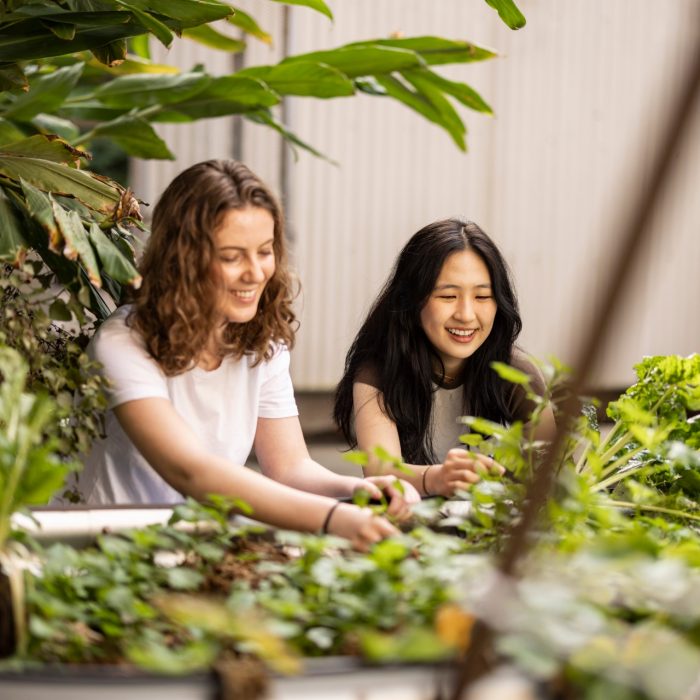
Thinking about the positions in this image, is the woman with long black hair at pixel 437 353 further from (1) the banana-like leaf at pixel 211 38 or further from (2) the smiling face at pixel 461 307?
(1) the banana-like leaf at pixel 211 38


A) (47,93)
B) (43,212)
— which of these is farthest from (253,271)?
(47,93)

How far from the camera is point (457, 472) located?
1.12 metres

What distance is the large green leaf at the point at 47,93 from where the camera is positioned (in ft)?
5.76

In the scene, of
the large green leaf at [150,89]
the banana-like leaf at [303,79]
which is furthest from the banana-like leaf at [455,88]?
the large green leaf at [150,89]

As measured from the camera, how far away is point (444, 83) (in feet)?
6.24

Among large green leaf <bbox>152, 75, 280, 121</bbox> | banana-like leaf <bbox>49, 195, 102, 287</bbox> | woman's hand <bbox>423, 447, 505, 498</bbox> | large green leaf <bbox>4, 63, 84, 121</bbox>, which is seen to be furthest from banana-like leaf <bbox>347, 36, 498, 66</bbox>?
woman's hand <bbox>423, 447, 505, 498</bbox>

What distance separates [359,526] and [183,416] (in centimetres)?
49

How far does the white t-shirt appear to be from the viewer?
127 cm

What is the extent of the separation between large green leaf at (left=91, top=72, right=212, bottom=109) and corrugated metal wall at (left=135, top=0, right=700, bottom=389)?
1.69 meters

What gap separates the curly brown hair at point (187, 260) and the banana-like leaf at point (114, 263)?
0.11ft

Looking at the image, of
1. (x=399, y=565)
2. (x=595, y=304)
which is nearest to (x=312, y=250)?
(x=399, y=565)

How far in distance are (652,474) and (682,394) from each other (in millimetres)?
101

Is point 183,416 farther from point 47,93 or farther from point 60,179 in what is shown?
point 47,93

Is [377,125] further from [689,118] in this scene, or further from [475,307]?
[689,118]
